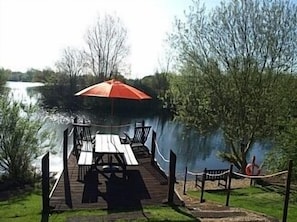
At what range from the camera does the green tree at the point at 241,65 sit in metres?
15.9

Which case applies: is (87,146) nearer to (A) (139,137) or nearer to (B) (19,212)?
(A) (139,137)

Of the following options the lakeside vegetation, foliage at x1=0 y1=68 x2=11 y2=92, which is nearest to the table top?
the lakeside vegetation

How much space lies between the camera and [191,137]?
26.8 meters

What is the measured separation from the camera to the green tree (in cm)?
1591

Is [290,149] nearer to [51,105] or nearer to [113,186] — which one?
[113,186]

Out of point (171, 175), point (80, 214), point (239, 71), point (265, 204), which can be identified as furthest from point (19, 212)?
point (239, 71)

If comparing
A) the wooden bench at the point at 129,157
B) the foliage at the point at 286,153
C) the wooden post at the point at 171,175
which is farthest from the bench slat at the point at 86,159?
the foliage at the point at 286,153

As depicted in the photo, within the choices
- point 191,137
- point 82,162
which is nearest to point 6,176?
point 82,162

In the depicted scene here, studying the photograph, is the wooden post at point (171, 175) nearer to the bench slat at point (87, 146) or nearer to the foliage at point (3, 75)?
the bench slat at point (87, 146)

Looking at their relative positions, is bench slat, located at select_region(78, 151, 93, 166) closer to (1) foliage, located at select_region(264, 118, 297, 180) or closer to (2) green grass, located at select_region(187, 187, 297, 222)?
(2) green grass, located at select_region(187, 187, 297, 222)

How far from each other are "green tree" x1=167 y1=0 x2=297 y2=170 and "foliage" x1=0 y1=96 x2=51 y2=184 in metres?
7.71

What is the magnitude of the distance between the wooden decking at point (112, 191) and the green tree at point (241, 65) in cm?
795

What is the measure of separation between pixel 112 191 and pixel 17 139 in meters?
6.19

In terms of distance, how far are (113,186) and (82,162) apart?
91 centimetres
